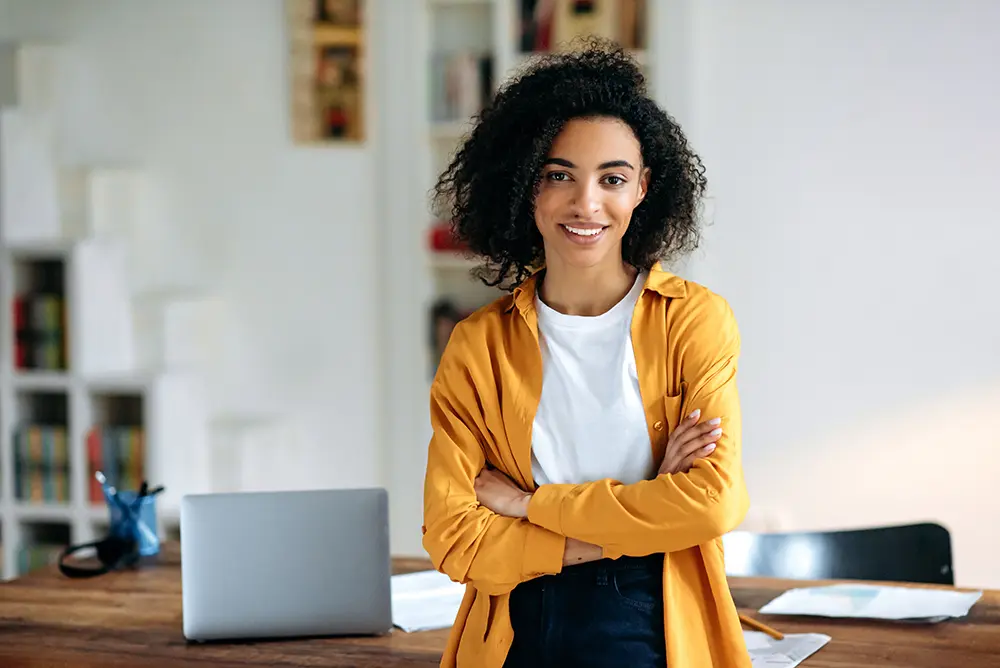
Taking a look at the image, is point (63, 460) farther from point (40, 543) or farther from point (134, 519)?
Answer: point (134, 519)

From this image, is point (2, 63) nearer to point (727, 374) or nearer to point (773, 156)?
point (773, 156)

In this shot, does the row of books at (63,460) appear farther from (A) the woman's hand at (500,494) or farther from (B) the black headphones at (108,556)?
(A) the woman's hand at (500,494)

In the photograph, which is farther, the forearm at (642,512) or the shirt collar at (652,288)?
the shirt collar at (652,288)

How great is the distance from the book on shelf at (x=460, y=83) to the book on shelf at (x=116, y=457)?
1551 millimetres

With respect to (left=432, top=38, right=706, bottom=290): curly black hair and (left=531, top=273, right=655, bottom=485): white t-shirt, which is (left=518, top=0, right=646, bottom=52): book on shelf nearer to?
(left=432, top=38, right=706, bottom=290): curly black hair

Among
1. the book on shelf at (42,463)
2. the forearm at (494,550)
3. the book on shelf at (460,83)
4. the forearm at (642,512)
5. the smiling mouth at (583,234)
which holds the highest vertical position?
the book on shelf at (460,83)

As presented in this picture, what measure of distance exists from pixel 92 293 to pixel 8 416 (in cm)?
58

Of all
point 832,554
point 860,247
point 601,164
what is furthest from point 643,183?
point 860,247

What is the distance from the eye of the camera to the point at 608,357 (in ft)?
4.93

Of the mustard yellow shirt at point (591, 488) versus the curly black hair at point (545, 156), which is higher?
the curly black hair at point (545, 156)

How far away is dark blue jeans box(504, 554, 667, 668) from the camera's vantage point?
1435mm

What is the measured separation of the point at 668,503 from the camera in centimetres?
142

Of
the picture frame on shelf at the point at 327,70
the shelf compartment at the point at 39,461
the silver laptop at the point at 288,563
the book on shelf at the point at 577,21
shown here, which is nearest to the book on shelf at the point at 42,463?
the shelf compartment at the point at 39,461

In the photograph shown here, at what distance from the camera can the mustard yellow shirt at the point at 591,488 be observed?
4.68 feet
